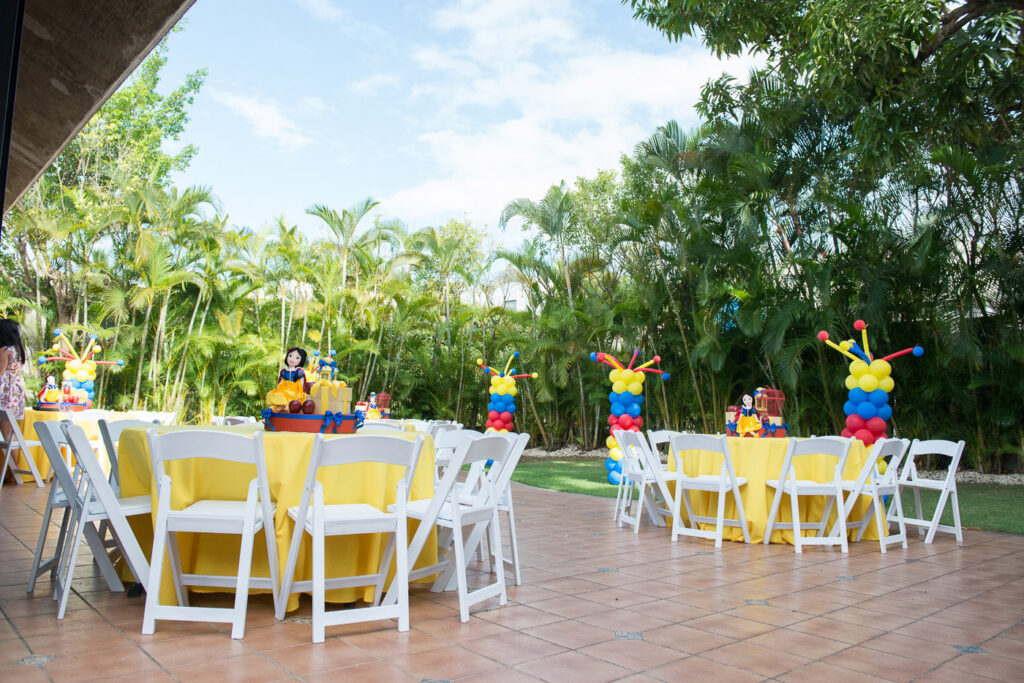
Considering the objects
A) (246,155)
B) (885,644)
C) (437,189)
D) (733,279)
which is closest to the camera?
(885,644)

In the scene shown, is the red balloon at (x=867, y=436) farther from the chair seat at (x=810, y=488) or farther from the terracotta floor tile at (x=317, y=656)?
the terracotta floor tile at (x=317, y=656)

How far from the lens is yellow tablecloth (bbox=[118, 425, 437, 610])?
327 cm

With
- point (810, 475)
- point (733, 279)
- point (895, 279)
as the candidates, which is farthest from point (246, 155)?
point (810, 475)

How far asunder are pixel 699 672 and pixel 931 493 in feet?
23.6

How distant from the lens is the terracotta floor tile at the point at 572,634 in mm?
2980

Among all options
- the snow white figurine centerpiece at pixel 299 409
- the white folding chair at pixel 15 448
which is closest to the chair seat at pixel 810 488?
the snow white figurine centerpiece at pixel 299 409

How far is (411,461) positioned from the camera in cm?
308

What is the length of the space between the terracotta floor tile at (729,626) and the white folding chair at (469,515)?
938 mm

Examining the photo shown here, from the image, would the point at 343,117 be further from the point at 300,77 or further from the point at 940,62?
the point at 940,62

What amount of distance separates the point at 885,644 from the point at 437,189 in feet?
142

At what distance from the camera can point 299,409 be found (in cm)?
385

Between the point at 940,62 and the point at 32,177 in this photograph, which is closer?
the point at 32,177

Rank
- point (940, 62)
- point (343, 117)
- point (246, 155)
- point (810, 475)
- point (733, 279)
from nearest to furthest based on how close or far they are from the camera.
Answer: point (810, 475), point (940, 62), point (733, 279), point (246, 155), point (343, 117)

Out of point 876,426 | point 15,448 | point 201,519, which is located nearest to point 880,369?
point 876,426
